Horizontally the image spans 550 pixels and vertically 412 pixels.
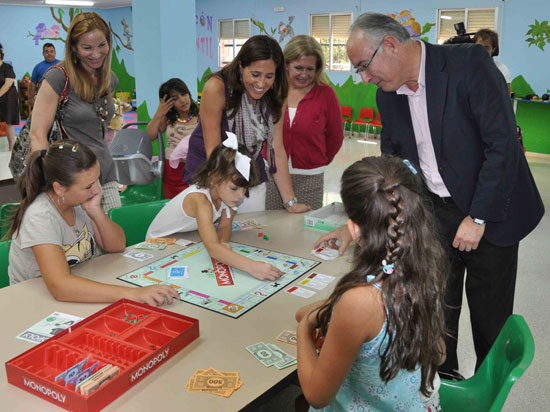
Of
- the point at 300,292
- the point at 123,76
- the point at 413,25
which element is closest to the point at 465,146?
the point at 300,292

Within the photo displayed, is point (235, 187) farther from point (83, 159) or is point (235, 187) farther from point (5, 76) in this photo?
point (5, 76)

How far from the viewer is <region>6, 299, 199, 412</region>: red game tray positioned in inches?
46.0

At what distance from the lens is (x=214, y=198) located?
229 cm

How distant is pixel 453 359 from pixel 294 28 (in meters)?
9.62

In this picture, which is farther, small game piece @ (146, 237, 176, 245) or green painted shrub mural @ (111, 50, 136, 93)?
green painted shrub mural @ (111, 50, 136, 93)

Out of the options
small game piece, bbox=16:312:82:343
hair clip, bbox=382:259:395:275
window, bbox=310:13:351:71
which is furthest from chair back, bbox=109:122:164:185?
window, bbox=310:13:351:71

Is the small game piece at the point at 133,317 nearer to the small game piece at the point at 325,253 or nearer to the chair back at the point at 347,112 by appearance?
the small game piece at the point at 325,253

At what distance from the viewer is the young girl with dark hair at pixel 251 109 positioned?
7.72ft

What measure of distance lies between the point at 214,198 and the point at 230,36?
10.8 meters

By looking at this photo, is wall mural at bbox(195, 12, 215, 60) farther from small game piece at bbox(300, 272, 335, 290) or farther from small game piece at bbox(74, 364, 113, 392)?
small game piece at bbox(74, 364, 113, 392)

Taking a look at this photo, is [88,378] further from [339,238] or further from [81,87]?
[81,87]

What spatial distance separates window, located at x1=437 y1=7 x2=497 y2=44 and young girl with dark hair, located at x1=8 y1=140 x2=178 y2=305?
8.14 meters

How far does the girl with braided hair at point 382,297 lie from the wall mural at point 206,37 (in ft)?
40.0

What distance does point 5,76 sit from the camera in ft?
26.7
